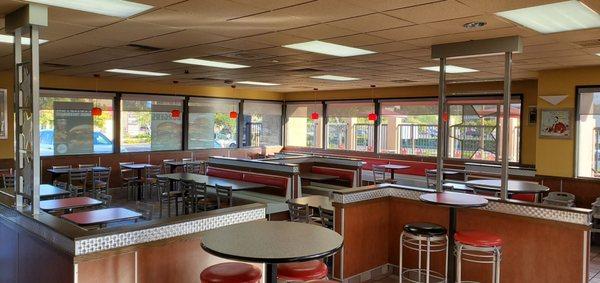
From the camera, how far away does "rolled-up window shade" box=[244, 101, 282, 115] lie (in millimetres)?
13359

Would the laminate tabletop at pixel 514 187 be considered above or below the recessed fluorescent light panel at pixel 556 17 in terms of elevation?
below

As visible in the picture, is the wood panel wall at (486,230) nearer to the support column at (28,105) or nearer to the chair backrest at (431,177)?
the support column at (28,105)

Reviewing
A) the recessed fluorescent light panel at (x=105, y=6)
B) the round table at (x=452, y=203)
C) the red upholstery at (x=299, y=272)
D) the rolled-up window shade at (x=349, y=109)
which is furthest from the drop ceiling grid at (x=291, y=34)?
the rolled-up window shade at (x=349, y=109)

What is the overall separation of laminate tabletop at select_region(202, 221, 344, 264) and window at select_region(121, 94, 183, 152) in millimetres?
8364

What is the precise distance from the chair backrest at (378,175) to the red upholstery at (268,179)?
328 cm

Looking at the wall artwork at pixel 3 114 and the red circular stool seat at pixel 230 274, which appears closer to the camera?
the red circular stool seat at pixel 230 274

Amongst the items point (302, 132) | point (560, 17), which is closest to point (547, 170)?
point (560, 17)

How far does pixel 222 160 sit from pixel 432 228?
586cm

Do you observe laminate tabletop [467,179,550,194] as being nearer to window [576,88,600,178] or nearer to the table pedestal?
window [576,88,600,178]

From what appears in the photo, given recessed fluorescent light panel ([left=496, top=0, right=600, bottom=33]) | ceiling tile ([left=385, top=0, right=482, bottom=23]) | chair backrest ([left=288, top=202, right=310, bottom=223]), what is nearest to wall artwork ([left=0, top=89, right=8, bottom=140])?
chair backrest ([left=288, top=202, right=310, bottom=223])

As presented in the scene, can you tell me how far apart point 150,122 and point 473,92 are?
765 centimetres

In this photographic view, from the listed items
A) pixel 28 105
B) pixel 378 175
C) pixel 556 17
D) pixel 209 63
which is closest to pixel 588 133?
pixel 556 17

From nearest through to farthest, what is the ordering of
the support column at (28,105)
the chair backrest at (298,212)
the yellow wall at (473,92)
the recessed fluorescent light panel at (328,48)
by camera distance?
the support column at (28,105) → the chair backrest at (298,212) → the recessed fluorescent light panel at (328,48) → the yellow wall at (473,92)

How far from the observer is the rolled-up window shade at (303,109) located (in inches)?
536
